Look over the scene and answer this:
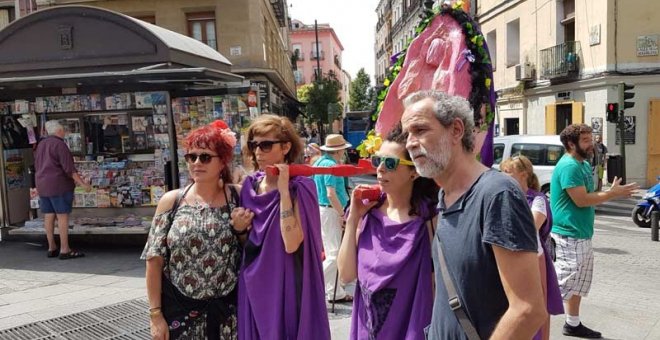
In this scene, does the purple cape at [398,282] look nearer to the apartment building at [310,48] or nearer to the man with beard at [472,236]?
the man with beard at [472,236]

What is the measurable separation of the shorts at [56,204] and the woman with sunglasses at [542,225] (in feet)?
19.4

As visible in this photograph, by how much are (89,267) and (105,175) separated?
1725 millimetres

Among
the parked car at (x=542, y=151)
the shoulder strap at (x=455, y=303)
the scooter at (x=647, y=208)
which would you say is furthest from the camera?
the parked car at (x=542, y=151)

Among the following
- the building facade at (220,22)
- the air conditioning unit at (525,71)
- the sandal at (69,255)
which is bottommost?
the sandal at (69,255)

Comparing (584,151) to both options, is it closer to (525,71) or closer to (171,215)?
(171,215)

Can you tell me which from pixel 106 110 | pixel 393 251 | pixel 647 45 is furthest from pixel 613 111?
pixel 393 251

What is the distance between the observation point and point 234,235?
9.52 ft

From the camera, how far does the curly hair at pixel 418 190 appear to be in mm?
2549

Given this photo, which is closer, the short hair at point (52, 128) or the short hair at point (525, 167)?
the short hair at point (525, 167)

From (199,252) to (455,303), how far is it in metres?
1.51

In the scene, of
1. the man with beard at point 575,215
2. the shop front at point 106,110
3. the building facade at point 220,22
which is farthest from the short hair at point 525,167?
the building facade at point 220,22

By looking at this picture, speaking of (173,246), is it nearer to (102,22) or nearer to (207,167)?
(207,167)

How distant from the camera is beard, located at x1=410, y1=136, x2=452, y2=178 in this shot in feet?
6.20

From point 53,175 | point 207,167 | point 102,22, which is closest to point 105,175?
point 53,175
